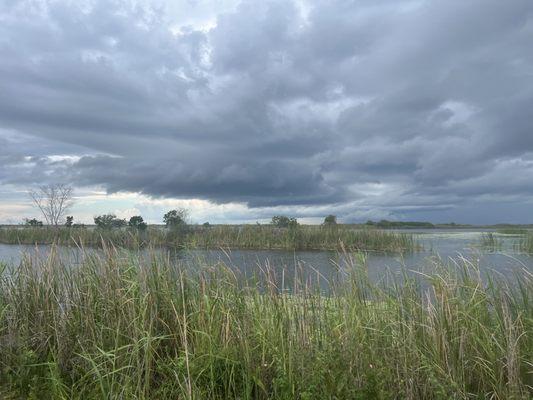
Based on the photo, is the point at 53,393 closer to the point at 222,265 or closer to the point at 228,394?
the point at 228,394

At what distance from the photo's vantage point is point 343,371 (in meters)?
4.18

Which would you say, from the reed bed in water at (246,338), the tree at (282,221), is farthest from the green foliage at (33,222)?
the reed bed in water at (246,338)

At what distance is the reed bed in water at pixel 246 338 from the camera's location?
13.4 ft

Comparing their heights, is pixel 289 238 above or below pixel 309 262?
above

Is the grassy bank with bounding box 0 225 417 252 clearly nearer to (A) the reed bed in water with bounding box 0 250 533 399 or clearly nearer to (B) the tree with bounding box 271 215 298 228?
(B) the tree with bounding box 271 215 298 228

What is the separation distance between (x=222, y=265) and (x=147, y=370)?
159cm

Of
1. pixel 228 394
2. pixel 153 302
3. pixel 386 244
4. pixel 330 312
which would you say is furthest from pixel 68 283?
pixel 386 244

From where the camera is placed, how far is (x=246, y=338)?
4402 millimetres

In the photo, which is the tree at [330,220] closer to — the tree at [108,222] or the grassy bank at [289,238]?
the grassy bank at [289,238]

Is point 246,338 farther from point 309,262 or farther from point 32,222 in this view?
point 32,222

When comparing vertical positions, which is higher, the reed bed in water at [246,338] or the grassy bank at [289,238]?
the grassy bank at [289,238]

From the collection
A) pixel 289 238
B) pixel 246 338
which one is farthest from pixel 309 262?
pixel 289 238

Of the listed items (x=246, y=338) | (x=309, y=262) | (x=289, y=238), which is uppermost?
(x=289, y=238)

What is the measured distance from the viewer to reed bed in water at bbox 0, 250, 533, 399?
408cm
